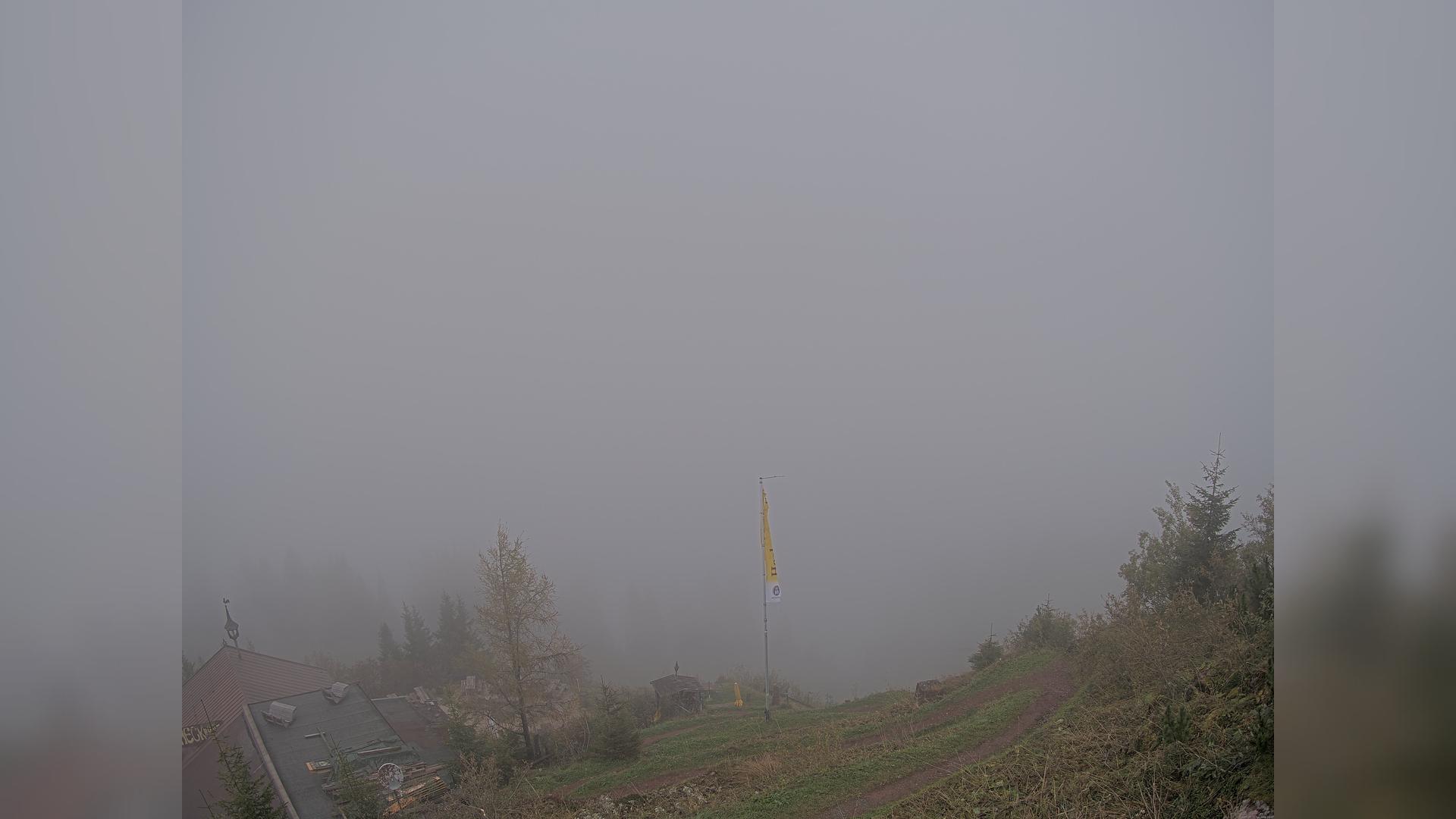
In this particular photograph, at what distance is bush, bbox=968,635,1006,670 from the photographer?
588cm

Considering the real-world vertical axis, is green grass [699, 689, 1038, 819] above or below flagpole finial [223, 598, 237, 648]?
below

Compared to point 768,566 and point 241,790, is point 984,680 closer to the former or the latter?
point 768,566

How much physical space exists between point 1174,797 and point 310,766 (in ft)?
18.7

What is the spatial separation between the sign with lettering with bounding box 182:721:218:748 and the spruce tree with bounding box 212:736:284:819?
0.22 feet

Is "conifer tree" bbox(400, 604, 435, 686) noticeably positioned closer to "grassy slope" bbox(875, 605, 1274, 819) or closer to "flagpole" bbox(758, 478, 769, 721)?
"flagpole" bbox(758, 478, 769, 721)

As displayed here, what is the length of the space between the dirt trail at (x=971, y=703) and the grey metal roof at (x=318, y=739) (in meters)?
3.59

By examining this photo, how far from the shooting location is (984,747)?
15.7 ft

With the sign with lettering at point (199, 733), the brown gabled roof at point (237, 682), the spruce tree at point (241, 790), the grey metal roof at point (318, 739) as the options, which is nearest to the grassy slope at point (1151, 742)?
the grey metal roof at point (318, 739)

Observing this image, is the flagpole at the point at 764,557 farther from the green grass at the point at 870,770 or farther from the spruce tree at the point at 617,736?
the spruce tree at the point at 617,736

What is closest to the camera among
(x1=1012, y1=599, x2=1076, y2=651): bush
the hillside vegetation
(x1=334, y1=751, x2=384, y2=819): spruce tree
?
the hillside vegetation

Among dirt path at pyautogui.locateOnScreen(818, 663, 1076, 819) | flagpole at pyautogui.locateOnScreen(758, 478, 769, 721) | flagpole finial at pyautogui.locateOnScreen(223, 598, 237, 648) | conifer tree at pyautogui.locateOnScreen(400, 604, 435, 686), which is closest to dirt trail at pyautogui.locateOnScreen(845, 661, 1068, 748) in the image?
dirt path at pyautogui.locateOnScreen(818, 663, 1076, 819)

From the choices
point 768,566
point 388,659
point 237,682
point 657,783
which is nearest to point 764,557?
point 768,566

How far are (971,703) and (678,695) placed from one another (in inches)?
102

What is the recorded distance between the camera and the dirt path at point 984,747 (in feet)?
14.1
